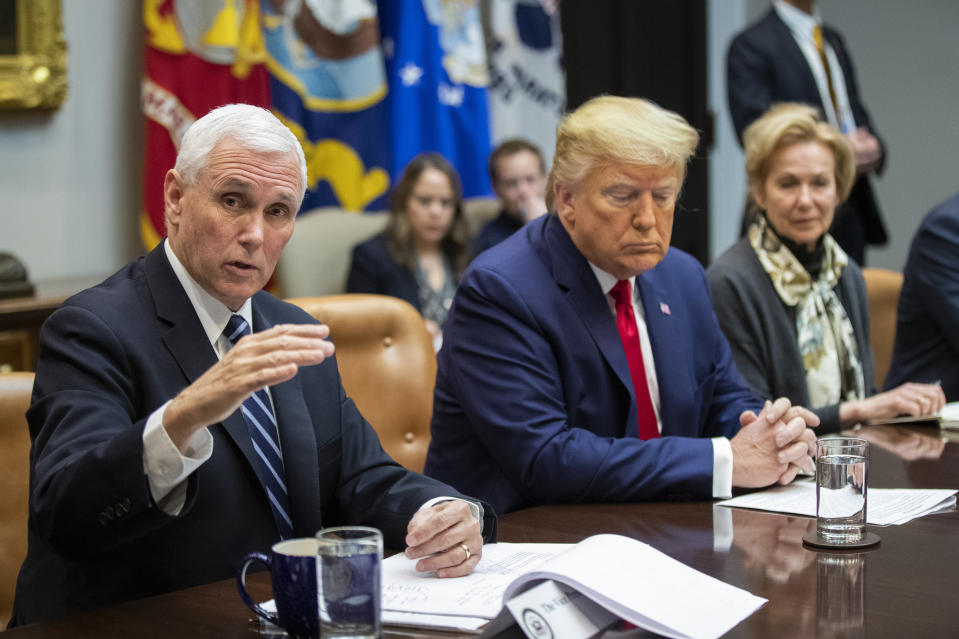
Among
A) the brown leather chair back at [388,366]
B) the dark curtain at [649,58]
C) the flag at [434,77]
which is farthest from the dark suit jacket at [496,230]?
the brown leather chair back at [388,366]

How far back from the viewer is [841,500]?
160 centimetres

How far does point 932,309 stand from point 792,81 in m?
1.91

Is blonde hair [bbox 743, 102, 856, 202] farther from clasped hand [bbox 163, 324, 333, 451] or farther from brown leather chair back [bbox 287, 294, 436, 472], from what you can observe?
clasped hand [bbox 163, 324, 333, 451]

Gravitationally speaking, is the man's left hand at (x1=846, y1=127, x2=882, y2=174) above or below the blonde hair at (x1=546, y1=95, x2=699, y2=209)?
below

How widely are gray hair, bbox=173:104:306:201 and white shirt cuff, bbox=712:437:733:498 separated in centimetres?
85

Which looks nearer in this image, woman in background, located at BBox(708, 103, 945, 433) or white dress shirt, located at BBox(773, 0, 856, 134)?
woman in background, located at BBox(708, 103, 945, 433)

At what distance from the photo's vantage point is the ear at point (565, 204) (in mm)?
2254

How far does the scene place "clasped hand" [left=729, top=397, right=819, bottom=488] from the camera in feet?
6.30

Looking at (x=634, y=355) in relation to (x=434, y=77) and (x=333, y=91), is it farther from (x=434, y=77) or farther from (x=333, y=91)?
(x=434, y=77)

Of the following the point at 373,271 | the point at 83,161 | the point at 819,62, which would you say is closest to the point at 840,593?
the point at 373,271

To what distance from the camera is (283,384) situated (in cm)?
177

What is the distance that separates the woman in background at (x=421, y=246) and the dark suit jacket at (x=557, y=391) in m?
2.29

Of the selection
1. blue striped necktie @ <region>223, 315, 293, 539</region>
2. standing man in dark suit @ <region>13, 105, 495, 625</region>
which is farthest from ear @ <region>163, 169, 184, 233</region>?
blue striped necktie @ <region>223, 315, 293, 539</region>

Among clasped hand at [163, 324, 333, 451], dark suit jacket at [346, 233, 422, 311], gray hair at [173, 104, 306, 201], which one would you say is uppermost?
gray hair at [173, 104, 306, 201]
